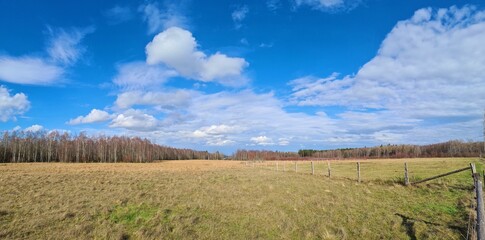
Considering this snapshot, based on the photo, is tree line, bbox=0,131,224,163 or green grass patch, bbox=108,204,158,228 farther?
tree line, bbox=0,131,224,163

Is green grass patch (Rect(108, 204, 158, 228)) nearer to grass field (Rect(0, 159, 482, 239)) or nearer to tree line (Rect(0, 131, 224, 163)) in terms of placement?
grass field (Rect(0, 159, 482, 239))

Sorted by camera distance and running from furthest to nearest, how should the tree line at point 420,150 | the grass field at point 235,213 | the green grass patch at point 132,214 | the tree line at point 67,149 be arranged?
the tree line at point 420,150 → the tree line at point 67,149 → the green grass patch at point 132,214 → the grass field at point 235,213

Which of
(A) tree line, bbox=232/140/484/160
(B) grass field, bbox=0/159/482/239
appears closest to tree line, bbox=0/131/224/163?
(A) tree line, bbox=232/140/484/160

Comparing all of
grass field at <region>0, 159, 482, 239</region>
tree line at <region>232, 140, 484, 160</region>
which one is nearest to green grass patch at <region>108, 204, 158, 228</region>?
grass field at <region>0, 159, 482, 239</region>

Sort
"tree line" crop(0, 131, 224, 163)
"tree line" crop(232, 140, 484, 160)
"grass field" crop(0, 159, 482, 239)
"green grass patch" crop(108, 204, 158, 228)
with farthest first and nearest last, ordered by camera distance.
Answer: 1. "tree line" crop(232, 140, 484, 160)
2. "tree line" crop(0, 131, 224, 163)
3. "green grass patch" crop(108, 204, 158, 228)
4. "grass field" crop(0, 159, 482, 239)

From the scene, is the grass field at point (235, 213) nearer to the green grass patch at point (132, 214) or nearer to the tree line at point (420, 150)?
the green grass patch at point (132, 214)

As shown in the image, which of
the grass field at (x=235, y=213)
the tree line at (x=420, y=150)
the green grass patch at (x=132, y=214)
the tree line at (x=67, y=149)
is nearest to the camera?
the grass field at (x=235, y=213)

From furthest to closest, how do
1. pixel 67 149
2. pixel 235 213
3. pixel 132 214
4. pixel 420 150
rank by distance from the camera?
pixel 420 150 < pixel 67 149 < pixel 235 213 < pixel 132 214

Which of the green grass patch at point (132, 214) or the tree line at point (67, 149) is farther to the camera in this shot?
the tree line at point (67, 149)

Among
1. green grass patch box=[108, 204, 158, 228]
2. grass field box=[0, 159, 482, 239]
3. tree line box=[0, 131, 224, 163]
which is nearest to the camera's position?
grass field box=[0, 159, 482, 239]

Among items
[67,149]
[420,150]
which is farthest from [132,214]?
[420,150]

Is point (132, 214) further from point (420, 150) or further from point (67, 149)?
point (420, 150)

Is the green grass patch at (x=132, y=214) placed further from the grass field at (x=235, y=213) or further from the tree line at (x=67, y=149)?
the tree line at (x=67, y=149)

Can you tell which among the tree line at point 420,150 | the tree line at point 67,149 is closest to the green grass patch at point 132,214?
the tree line at point 67,149
